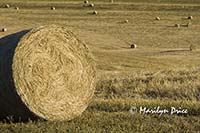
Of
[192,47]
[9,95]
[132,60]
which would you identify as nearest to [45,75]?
[9,95]

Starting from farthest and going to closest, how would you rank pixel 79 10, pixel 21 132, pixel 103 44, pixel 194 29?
pixel 79 10 → pixel 194 29 → pixel 103 44 → pixel 21 132

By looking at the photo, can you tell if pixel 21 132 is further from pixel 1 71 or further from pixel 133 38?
pixel 133 38

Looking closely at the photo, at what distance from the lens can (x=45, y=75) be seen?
10.1 metres

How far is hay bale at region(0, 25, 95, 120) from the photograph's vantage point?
9680 mm

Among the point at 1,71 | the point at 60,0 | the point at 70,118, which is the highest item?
the point at 1,71

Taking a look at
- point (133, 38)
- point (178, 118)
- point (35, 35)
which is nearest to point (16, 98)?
point (35, 35)

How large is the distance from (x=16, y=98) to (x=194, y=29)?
3053 cm

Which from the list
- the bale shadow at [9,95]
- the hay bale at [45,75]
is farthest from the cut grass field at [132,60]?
the hay bale at [45,75]

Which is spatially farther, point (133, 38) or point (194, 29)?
point (194, 29)

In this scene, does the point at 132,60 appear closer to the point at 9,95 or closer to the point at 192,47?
the point at 192,47

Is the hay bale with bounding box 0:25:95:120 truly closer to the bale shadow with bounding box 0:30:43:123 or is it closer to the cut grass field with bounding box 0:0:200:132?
the bale shadow with bounding box 0:30:43:123

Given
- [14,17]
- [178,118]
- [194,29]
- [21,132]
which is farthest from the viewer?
[14,17]

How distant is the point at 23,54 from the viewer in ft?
32.8

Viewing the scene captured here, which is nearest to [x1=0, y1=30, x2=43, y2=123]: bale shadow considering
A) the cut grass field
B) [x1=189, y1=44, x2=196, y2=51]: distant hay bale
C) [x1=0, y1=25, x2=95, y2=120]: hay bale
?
[x1=0, y1=25, x2=95, y2=120]: hay bale
